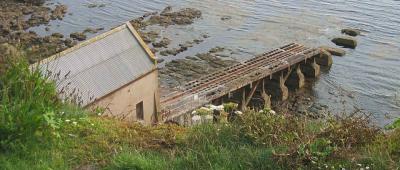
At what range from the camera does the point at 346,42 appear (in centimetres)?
4238

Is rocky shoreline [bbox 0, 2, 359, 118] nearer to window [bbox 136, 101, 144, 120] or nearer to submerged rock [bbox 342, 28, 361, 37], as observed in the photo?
→ submerged rock [bbox 342, 28, 361, 37]

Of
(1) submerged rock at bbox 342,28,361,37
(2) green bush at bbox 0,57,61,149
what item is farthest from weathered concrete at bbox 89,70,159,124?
(1) submerged rock at bbox 342,28,361,37

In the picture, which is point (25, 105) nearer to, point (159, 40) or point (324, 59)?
point (324, 59)

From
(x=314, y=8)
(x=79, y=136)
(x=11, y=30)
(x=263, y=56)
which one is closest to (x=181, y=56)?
(x=263, y=56)

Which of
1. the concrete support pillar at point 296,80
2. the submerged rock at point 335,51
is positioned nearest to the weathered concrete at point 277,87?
the concrete support pillar at point 296,80

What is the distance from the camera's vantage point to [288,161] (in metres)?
6.33

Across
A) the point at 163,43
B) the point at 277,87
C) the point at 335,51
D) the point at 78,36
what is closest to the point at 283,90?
the point at 277,87

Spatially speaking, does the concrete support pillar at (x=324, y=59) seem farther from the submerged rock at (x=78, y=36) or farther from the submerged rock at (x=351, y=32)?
the submerged rock at (x=78, y=36)

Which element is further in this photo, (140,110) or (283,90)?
(283,90)

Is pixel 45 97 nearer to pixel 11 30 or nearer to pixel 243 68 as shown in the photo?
pixel 243 68

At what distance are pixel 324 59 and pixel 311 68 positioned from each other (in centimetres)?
135

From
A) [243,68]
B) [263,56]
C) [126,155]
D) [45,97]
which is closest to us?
[126,155]

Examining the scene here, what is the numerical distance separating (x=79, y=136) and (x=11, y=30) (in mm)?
36549

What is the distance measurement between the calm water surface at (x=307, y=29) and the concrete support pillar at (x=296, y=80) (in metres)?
1.00
